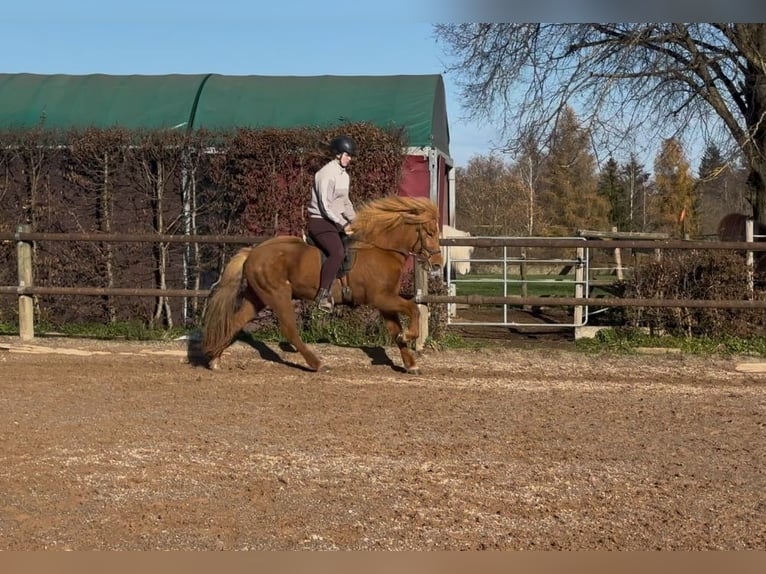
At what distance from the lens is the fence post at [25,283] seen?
10.5 meters

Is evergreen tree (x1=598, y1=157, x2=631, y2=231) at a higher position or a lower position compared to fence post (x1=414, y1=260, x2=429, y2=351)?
higher

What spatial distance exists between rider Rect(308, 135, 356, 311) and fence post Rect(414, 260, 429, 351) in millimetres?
1463

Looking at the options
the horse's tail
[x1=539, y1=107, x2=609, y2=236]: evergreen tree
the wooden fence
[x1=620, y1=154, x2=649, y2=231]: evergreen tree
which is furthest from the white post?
[x1=620, y1=154, x2=649, y2=231]: evergreen tree

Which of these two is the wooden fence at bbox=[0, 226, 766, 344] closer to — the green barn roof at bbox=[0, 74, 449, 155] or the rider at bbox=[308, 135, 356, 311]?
the rider at bbox=[308, 135, 356, 311]

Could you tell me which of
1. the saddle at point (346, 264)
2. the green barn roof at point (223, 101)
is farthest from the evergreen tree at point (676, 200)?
the saddle at point (346, 264)

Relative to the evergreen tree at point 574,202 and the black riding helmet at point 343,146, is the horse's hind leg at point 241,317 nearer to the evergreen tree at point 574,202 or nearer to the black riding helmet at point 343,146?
the black riding helmet at point 343,146

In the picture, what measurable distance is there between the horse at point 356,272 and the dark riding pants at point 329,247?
12 centimetres

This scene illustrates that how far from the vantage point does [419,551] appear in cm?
372

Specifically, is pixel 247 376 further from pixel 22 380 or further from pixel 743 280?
pixel 743 280

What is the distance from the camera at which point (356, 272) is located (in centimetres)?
864

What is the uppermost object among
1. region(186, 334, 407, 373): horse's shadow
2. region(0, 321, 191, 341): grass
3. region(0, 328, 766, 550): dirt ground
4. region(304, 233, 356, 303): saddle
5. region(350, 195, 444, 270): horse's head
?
region(350, 195, 444, 270): horse's head

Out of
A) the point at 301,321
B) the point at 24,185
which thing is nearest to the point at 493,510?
the point at 301,321

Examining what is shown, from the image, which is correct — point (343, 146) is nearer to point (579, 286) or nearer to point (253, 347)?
point (253, 347)

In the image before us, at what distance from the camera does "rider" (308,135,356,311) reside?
8414mm
